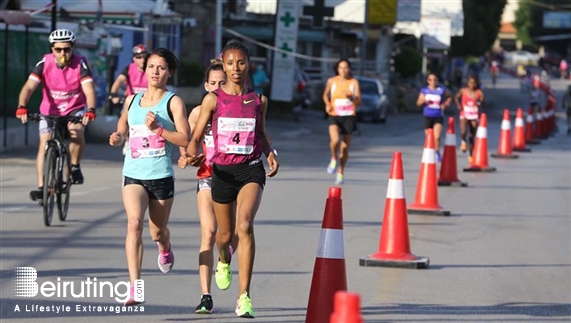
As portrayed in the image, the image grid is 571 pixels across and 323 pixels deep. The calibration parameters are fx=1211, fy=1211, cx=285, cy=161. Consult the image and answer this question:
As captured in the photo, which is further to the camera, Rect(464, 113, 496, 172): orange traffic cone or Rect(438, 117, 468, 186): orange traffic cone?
Rect(464, 113, 496, 172): orange traffic cone

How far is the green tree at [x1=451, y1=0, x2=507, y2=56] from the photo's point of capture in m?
80.8

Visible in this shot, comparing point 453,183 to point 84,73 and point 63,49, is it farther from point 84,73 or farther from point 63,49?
point 63,49

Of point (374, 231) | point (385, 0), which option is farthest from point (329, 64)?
point (374, 231)

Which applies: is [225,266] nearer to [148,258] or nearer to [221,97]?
[221,97]

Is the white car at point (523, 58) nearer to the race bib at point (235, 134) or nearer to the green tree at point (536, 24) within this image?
the green tree at point (536, 24)

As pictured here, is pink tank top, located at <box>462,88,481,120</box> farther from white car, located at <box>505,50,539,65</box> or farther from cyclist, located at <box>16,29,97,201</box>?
white car, located at <box>505,50,539,65</box>

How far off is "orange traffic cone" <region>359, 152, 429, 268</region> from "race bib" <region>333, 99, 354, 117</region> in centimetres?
682

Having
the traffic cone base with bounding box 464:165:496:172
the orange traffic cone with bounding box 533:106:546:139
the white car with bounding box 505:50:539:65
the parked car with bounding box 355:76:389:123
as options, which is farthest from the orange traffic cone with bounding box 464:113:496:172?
the white car with bounding box 505:50:539:65

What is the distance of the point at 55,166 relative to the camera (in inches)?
474

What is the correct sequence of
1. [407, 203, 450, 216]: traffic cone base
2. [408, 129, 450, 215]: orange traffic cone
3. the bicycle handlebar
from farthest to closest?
[407, 203, 450, 216]: traffic cone base
[408, 129, 450, 215]: orange traffic cone
the bicycle handlebar

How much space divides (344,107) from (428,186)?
329 cm

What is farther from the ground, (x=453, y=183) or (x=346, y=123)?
(x=346, y=123)

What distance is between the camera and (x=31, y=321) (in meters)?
7.66

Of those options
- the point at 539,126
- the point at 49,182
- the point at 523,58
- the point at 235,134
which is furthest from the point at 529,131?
the point at 523,58
